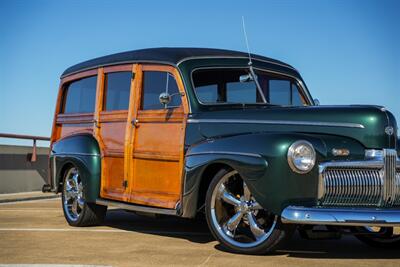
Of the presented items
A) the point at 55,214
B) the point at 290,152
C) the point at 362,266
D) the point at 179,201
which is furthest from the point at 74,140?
the point at 362,266

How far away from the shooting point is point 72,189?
8.16 metres

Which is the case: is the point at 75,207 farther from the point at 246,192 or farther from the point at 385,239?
the point at 385,239

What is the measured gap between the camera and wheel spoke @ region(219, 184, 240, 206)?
219 inches

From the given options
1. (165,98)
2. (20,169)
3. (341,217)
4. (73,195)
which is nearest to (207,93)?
(165,98)

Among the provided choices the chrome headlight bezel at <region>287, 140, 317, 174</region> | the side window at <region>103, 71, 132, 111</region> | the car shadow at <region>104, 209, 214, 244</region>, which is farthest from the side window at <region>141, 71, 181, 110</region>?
the chrome headlight bezel at <region>287, 140, 317, 174</region>

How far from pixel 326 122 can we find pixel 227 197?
109 cm

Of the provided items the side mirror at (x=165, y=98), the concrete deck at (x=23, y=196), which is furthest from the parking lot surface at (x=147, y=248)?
the concrete deck at (x=23, y=196)

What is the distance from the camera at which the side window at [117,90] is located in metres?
7.28

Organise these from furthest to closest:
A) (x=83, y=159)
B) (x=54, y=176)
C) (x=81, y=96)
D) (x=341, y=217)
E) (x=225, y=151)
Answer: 1. (x=54, y=176)
2. (x=81, y=96)
3. (x=83, y=159)
4. (x=225, y=151)
5. (x=341, y=217)

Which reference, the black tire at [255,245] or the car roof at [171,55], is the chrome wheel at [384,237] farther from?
the car roof at [171,55]

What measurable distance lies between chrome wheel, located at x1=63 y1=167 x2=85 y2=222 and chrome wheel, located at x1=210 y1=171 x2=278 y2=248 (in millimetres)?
2660

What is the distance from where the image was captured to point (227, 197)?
562cm

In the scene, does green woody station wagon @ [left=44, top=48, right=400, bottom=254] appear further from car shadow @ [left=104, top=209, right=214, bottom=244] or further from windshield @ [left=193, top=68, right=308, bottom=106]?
car shadow @ [left=104, top=209, right=214, bottom=244]

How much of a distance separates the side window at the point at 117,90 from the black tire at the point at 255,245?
6.37ft
